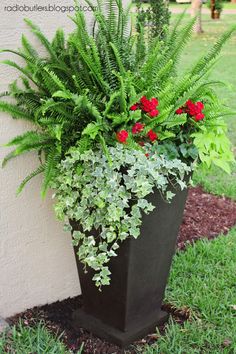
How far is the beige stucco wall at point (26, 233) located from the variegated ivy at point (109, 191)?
0.35m

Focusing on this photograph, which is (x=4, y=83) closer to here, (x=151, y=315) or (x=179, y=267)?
(x=151, y=315)

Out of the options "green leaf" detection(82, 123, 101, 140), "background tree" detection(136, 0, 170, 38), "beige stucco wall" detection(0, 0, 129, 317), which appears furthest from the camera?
"background tree" detection(136, 0, 170, 38)

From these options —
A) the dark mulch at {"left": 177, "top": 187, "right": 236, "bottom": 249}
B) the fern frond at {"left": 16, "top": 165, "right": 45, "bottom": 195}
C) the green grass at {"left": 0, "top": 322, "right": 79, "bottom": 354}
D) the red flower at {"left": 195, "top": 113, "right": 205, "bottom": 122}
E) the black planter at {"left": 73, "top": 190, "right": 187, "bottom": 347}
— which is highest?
the red flower at {"left": 195, "top": 113, "right": 205, "bottom": 122}

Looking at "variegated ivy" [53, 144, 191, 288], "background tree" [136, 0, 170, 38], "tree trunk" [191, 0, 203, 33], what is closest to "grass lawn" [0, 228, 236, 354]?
"variegated ivy" [53, 144, 191, 288]

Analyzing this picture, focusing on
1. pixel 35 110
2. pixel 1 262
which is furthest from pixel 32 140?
pixel 1 262

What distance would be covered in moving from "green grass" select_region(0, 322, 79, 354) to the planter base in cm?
19

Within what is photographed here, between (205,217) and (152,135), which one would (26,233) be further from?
(205,217)

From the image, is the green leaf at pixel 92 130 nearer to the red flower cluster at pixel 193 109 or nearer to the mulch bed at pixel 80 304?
the red flower cluster at pixel 193 109

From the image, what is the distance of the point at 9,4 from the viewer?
2.96 meters

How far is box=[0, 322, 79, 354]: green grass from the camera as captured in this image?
3090 mm

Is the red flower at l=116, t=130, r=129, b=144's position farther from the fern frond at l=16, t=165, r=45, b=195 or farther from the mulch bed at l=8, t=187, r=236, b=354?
the mulch bed at l=8, t=187, r=236, b=354

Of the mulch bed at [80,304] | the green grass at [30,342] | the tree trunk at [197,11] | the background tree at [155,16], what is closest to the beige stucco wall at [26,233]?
the mulch bed at [80,304]

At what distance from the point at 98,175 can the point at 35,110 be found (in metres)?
0.53

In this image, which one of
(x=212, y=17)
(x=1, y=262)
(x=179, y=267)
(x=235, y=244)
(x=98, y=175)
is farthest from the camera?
(x=212, y=17)
